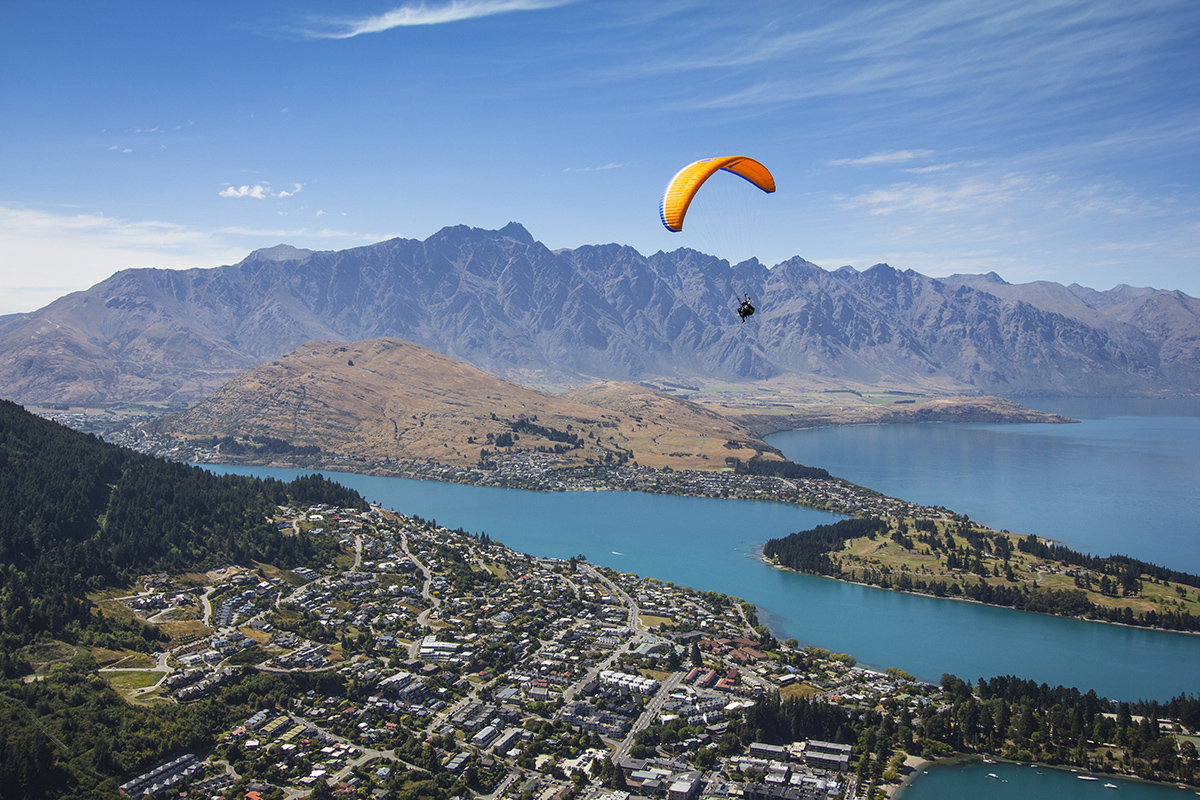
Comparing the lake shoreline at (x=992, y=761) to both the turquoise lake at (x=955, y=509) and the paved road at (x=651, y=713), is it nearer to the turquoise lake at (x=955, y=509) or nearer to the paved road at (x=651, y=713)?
the turquoise lake at (x=955, y=509)

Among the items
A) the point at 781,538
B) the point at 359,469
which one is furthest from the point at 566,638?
the point at 359,469

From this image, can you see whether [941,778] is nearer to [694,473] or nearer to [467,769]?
[467,769]

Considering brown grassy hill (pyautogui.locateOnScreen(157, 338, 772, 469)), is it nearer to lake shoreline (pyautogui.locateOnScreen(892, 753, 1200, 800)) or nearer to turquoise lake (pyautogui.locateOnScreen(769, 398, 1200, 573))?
turquoise lake (pyautogui.locateOnScreen(769, 398, 1200, 573))

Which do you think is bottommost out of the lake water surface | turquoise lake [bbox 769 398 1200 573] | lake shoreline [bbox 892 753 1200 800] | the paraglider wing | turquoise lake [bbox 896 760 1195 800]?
turquoise lake [bbox 896 760 1195 800]

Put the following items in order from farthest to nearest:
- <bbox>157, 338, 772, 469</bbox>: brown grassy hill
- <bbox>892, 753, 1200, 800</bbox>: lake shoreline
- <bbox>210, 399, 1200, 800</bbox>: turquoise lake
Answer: <bbox>157, 338, 772, 469</bbox>: brown grassy hill < <bbox>210, 399, 1200, 800</bbox>: turquoise lake < <bbox>892, 753, 1200, 800</bbox>: lake shoreline

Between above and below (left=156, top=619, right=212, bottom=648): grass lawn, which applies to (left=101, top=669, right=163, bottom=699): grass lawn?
below

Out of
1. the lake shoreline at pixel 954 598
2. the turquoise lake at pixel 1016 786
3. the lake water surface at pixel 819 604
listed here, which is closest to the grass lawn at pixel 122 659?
the turquoise lake at pixel 1016 786

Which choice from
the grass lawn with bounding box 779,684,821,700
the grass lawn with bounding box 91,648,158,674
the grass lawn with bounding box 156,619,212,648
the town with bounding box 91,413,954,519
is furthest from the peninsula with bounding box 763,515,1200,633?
the grass lawn with bounding box 91,648,158,674

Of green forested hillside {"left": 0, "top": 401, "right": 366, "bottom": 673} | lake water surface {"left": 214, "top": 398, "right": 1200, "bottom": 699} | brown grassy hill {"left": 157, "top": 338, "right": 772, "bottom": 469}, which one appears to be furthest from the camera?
brown grassy hill {"left": 157, "top": 338, "right": 772, "bottom": 469}
